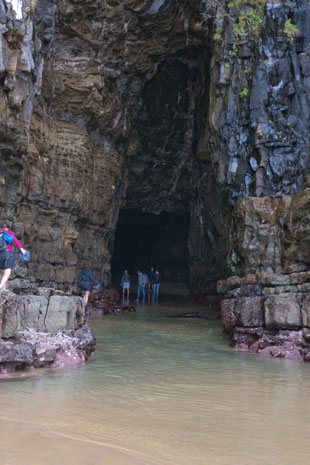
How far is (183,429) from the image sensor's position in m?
4.43

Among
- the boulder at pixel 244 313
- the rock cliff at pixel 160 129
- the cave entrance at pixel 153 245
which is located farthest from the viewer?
the cave entrance at pixel 153 245

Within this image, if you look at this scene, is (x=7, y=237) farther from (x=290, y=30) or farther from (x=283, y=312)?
(x=290, y=30)

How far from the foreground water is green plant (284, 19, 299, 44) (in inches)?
417

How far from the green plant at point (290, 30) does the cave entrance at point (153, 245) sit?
19971 mm

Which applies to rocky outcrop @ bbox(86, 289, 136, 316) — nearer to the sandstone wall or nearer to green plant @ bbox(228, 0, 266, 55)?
the sandstone wall

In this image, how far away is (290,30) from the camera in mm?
14992

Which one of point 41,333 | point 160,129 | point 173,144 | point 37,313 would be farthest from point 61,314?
point 173,144

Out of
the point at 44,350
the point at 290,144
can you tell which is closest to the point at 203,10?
the point at 290,144

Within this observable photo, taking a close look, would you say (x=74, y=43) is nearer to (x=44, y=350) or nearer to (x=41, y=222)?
(x=41, y=222)

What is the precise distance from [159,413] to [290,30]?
13666mm

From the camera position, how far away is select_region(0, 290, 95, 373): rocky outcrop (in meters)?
7.12

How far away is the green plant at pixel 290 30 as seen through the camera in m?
15.0

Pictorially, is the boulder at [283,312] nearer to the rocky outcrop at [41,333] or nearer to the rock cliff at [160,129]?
the rock cliff at [160,129]

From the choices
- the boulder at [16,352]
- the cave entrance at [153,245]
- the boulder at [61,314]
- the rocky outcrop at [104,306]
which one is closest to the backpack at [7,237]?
the boulder at [61,314]
